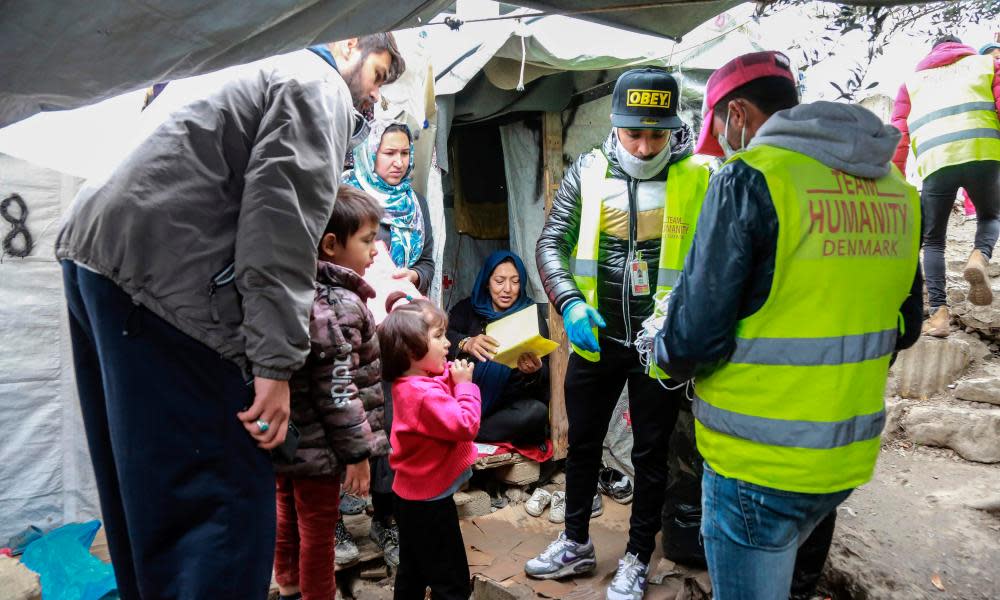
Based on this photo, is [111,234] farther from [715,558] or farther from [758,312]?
[715,558]

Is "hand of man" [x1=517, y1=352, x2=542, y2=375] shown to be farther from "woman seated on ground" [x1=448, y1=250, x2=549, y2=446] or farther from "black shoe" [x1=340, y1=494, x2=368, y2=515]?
"black shoe" [x1=340, y1=494, x2=368, y2=515]

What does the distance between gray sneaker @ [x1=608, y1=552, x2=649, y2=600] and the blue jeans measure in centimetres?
125

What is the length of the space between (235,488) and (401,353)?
111cm

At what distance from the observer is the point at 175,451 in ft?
4.56

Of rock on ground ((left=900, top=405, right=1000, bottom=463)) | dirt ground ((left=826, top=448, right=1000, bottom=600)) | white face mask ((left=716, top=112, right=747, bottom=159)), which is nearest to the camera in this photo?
white face mask ((left=716, top=112, right=747, bottom=159))

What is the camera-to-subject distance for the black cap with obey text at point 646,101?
8.93 ft

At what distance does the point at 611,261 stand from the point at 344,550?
208 centimetres

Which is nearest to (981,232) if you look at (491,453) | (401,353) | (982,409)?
(982,409)

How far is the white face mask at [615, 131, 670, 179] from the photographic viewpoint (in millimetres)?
2836

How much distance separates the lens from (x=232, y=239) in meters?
1.45

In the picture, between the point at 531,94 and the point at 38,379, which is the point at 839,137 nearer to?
the point at 531,94

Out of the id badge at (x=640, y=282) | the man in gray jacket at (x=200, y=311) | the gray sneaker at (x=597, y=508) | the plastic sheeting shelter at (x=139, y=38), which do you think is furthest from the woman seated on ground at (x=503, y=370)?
the plastic sheeting shelter at (x=139, y=38)

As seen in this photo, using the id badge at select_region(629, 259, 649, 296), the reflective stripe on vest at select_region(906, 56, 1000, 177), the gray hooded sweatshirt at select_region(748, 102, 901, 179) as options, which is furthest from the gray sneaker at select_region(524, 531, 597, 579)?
the reflective stripe on vest at select_region(906, 56, 1000, 177)

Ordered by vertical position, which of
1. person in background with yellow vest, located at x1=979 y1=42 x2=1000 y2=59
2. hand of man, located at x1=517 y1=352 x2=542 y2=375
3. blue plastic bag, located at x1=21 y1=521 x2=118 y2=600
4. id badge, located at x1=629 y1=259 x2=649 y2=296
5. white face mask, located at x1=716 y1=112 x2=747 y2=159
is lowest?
blue plastic bag, located at x1=21 y1=521 x2=118 y2=600
